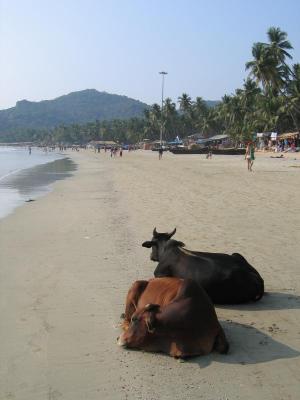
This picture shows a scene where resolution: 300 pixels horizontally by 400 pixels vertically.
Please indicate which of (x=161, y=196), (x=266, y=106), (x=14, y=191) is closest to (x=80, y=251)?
(x=161, y=196)

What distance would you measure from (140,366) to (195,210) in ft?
29.8

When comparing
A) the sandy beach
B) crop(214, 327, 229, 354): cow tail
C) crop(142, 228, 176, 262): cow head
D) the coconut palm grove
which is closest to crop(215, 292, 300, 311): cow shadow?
the sandy beach

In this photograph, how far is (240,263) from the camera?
5945 millimetres

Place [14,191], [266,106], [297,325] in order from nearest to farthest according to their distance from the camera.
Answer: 1. [297,325]
2. [14,191]
3. [266,106]

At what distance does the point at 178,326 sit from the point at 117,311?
1.49m

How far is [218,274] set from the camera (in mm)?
5766

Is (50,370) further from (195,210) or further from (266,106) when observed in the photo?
(266,106)

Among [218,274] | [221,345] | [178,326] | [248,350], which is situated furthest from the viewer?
[218,274]

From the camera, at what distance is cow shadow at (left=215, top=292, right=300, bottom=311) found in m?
5.73

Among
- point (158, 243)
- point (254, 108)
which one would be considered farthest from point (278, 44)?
point (158, 243)

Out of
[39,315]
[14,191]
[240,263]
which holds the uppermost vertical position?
[240,263]

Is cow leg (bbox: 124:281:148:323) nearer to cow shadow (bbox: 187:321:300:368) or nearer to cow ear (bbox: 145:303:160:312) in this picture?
cow ear (bbox: 145:303:160:312)

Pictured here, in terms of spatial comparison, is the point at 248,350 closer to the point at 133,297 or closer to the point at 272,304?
the point at 133,297

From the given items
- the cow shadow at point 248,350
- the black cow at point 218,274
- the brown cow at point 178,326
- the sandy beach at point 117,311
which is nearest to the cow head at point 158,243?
the black cow at point 218,274
